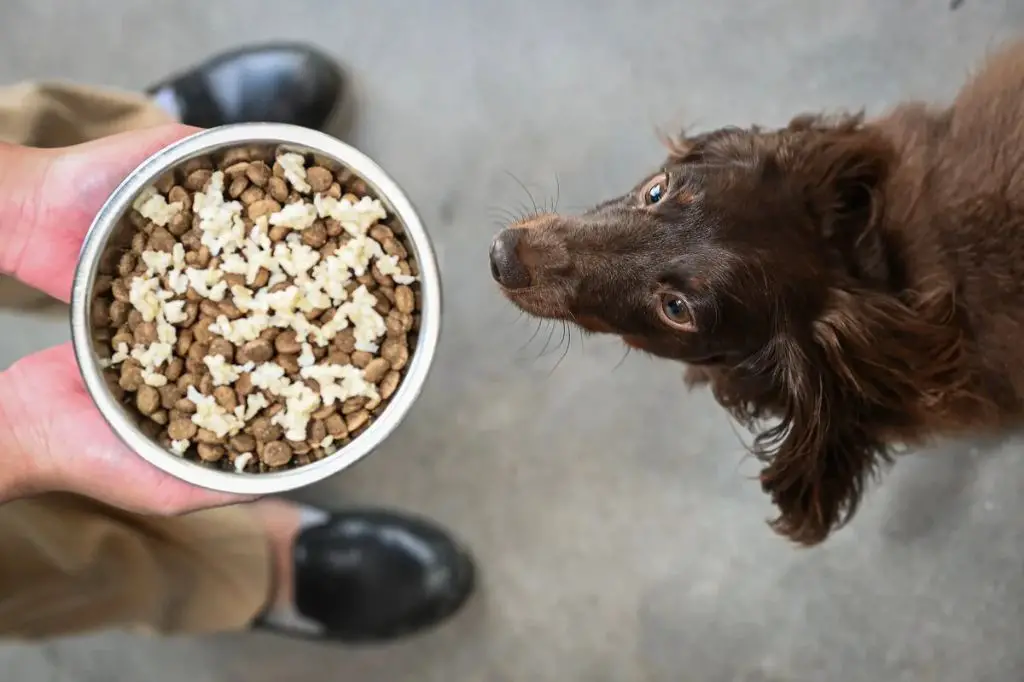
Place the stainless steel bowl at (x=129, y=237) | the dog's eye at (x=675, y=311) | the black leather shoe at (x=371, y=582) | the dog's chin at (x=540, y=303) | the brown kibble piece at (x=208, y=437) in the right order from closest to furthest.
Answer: the stainless steel bowl at (x=129, y=237) < the brown kibble piece at (x=208, y=437) < the dog's eye at (x=675, y=311) < the dog's chin at (x=540, y=303) < the black leather shoe at (x=371, y=582)

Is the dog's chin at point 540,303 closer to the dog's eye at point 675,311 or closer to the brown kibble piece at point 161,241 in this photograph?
the dog's eye at point 675,311

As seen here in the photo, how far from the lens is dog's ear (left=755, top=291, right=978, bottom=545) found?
125 cm

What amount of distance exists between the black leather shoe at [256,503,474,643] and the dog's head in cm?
69

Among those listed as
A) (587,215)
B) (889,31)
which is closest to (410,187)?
(587,215)

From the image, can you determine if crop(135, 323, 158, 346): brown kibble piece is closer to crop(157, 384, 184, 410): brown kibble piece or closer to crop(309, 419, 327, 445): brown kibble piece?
crop(157, 384, 184, 410): brown kibble piece

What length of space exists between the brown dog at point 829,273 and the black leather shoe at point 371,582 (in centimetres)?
69

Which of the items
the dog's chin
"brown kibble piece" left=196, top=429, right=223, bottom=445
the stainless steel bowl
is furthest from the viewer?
the dog's chin

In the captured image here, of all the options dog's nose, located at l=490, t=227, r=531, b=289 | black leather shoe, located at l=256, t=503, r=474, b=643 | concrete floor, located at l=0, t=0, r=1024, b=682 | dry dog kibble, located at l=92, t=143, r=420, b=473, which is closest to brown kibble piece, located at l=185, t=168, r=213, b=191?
dry dog kibble, located at l=92, t=143, r=420, b=473

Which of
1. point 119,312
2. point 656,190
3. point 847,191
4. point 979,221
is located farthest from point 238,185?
point 979,221

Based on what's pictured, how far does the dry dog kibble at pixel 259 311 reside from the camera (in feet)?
3.86

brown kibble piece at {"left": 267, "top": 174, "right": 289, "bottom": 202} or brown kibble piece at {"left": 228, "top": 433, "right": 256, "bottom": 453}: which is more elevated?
brown kibble piece at {"left": 267, "top": 174, "right": 289, "bottom": 202}

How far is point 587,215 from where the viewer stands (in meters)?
1.46

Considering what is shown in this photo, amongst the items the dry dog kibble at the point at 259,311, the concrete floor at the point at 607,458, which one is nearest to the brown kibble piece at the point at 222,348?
the dry dog kibble at the point at 259,311

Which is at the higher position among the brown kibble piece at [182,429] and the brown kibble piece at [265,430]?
the brown kibble piece at [182,429]
